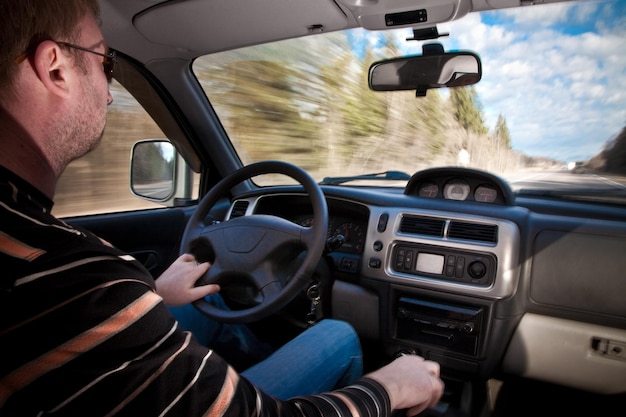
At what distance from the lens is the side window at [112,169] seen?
2.79 m

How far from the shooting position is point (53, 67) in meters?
1.04

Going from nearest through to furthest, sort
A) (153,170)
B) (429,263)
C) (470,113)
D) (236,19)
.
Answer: (429,263)
(236,19)
(153,170)
(470,113)

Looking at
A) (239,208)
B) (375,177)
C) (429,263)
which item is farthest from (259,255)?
(375,177)

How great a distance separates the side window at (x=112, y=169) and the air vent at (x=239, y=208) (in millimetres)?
676

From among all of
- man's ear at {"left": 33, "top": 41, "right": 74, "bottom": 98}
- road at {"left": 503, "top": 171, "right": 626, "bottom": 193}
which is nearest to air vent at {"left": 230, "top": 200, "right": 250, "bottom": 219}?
road at {"left": 503, "top": 171, "right": 626, "bottom": 193}

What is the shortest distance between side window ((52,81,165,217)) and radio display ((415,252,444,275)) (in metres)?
1.97

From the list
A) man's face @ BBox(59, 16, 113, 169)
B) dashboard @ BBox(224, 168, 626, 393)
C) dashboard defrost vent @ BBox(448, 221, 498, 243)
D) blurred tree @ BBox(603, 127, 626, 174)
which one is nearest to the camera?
man's face @ BBox(59, 16, 113, 169)

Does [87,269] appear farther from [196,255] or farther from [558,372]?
[558,372]

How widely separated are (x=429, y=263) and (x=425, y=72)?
3.80 feet

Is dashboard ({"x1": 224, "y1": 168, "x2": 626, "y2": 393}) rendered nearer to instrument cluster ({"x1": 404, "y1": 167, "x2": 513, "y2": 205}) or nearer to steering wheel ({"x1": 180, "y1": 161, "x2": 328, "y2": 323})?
instrument cluster ({"x1": 404, "y1": 167, "x2": 513, "y2": 205})

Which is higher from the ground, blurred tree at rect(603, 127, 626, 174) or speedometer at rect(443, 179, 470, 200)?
blurred tree at rect(603, 127, 626, 174)

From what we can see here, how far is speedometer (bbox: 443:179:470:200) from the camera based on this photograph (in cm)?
271

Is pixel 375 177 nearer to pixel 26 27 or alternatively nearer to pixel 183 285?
pixel 183 285

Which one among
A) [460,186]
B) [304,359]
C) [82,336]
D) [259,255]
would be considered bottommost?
[304,359]
